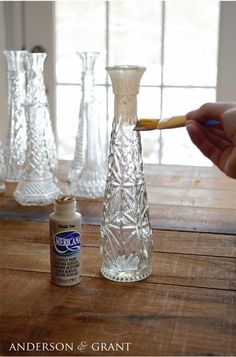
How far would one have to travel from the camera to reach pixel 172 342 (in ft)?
1.79

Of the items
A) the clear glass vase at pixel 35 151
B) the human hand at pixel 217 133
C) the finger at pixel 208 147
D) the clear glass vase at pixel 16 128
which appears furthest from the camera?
the clear glass vase at pixel 16 128

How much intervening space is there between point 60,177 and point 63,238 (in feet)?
1.92

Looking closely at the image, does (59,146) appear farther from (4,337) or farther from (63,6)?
(4,337)

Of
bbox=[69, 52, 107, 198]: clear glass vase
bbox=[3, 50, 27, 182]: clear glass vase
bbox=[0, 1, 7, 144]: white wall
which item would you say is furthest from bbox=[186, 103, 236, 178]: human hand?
bbox=[0, 1, 7, 144]: white wall

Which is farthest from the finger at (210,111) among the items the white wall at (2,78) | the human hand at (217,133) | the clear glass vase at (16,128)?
the white wall at (2,78)

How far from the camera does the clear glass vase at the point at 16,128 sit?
116cm

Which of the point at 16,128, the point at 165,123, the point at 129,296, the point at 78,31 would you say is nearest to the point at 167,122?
the point at 165,123

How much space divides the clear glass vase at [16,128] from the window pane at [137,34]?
886 mm

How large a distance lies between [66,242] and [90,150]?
455mm

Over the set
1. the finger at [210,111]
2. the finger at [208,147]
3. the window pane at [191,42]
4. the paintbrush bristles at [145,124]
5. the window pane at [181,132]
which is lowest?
the window pane at [181,132]

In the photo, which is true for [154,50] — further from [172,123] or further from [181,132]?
[172,123]

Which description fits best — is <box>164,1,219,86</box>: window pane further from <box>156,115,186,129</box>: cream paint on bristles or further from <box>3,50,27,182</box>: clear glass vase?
<box>156,115,186,129</box>: cream paint on bristles

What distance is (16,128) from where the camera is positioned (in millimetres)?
1186

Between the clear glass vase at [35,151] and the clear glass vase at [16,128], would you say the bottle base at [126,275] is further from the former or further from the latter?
the clear glass vase at [16,128]
